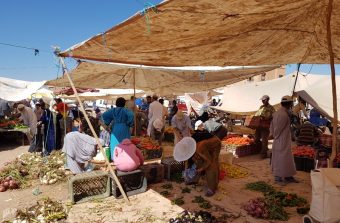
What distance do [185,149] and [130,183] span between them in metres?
1.31

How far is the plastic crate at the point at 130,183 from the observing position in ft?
18.0

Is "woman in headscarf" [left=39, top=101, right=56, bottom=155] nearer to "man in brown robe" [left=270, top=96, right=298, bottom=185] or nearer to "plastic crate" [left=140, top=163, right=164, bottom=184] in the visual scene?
"plastic crate" [left=140, top=163, right=164, bottom=184]

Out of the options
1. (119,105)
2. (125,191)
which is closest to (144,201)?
(125,191)

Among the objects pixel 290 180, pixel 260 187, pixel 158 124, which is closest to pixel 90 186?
pixel 260 187

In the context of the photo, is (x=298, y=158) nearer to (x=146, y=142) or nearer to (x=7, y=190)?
(x=146, y=142)

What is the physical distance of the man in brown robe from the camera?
19.4ft

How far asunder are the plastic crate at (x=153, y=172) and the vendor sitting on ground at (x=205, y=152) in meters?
0.93

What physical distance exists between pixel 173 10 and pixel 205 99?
56.2 ft

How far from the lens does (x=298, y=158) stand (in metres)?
7.35

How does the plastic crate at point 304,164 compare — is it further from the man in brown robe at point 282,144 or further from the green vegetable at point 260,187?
the green vegetable at point 260,187

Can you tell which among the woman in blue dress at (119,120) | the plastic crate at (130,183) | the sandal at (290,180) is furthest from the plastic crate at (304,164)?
the woman in blue dress at (119,120)

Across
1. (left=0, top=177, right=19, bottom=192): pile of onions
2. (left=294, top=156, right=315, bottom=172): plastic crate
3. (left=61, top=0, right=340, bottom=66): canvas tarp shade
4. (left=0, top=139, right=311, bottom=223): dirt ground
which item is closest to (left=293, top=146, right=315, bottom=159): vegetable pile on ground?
(left=294, top=156, right=315, bottom=172): plastic crate

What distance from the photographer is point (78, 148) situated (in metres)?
6.34

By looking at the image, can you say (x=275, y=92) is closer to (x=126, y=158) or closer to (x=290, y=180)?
(x=290, y=180)
